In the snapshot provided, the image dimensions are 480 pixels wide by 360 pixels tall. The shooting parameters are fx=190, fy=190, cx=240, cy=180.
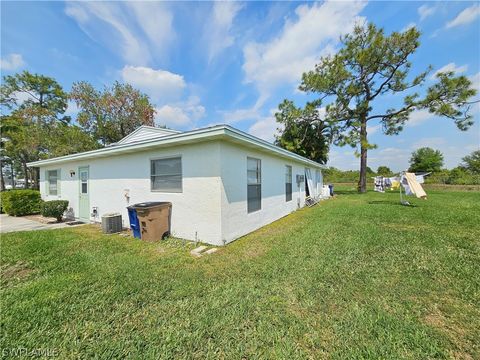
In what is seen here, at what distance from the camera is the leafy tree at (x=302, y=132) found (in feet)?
64.8

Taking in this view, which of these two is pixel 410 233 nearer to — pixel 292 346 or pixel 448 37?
pixel 292 346

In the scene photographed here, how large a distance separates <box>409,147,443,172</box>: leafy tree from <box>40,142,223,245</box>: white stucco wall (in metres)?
48.7

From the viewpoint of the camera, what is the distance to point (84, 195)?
8.07 meters

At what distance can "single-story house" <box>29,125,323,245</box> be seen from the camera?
4.73m

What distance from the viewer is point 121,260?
3801 mm

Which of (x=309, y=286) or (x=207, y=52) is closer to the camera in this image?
(x=309, y=286)

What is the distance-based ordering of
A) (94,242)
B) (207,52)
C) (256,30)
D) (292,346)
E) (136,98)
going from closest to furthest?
(292,346) < (94,242) < (256,30) < (207,52) < (136,98)

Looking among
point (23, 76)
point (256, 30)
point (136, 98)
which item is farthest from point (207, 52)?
point (23, 76)

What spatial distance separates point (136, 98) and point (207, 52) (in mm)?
14428

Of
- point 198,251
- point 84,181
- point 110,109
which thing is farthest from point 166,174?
point 110,109

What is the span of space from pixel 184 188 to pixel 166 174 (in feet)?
2.95

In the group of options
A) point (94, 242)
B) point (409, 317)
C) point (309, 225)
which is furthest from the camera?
point (309, 225)

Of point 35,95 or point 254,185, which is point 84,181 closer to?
point 254,185

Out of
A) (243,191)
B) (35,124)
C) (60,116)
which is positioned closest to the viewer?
(243,191)
